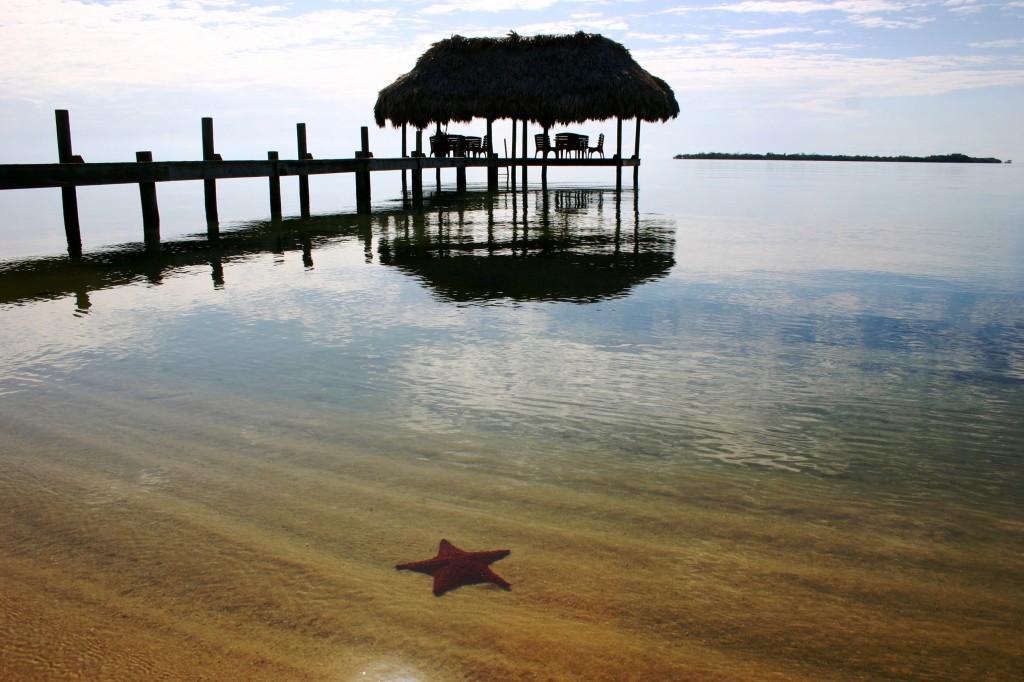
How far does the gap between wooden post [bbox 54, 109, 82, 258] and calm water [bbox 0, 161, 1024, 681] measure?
16.6ft

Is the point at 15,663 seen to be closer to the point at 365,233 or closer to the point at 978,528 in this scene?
the point at 978,528

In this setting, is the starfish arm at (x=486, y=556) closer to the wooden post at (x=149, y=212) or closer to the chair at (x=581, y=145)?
the wooden post at (x=149, y=212)

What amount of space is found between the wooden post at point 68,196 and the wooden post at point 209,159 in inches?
101

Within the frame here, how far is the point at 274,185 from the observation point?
57.9 feet

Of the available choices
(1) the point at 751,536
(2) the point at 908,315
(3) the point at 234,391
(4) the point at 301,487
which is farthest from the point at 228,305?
(2) the point at 908,315

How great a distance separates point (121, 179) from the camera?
41.0ft

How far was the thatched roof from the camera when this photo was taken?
85.1 feet

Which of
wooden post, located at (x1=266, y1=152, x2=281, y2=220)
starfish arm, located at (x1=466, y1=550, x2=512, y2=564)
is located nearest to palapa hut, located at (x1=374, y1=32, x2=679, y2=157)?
wooden post, located at (x1=266, y1=152, x2=281, y2=220)

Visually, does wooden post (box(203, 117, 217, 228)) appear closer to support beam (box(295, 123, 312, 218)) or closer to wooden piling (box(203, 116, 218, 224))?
wooden piling (box(203, 116, 218, 224))

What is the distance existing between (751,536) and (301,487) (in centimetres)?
195

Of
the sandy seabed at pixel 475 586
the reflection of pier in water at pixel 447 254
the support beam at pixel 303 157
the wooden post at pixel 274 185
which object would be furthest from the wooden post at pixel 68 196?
the sandy seabed at pixel 475 586

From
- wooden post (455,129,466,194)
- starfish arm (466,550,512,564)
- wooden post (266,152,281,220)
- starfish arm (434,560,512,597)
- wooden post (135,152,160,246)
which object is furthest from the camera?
wooden post (455,129,466,194)

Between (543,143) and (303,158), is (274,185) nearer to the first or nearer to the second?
(303,158)

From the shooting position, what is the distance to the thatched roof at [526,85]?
25953mm
